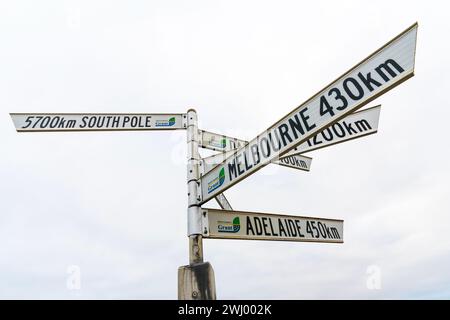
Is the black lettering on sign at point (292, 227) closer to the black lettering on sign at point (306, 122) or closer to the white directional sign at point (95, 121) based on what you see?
the black lettering on sign at point (306, 122)

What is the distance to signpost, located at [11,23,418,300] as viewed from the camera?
101 inches

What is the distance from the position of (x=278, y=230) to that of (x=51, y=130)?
3.13m

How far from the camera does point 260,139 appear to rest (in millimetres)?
3418

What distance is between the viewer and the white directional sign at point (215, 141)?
4.42 meters

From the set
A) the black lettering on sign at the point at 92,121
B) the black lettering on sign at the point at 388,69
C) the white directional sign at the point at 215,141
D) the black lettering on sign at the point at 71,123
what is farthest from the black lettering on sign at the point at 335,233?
the black lettering on sign at the point at 71,123

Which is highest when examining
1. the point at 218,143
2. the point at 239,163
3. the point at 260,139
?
the point at 218,143

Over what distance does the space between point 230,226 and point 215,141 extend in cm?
129

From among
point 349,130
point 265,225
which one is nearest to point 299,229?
point 265,225

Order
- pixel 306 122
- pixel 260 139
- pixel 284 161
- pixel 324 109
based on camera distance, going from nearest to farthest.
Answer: pixel 324 109 → pixel 306 122 → pixel 260 139 → pixel 284 161

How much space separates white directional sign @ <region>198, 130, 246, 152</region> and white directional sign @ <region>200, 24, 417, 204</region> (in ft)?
2.45

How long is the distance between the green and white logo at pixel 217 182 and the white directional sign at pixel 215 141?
83 cm

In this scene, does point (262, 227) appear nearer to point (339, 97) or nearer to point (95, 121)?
point (339, 97)
